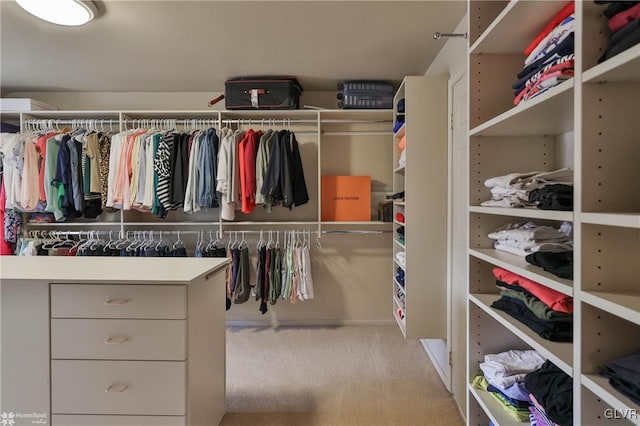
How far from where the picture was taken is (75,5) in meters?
1.73

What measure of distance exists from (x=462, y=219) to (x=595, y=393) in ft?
3.99

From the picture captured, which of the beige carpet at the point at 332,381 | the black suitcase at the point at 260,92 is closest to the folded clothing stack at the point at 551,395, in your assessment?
the beige carpet at the point at 332,381

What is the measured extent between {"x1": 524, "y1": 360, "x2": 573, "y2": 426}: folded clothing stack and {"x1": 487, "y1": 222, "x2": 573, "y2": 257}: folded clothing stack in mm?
382

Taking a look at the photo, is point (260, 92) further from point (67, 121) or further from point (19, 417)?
point (19, 417)

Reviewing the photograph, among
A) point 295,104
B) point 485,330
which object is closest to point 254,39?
point 295,104

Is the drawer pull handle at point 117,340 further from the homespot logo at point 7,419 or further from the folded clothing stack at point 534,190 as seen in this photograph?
the folded clothing stack at point 534,190

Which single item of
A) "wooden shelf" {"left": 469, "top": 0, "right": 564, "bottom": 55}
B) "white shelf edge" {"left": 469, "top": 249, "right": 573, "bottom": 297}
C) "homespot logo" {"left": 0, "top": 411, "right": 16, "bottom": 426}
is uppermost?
"wooden shelf" {"left": 469, "top": 0, "right": 564, "bottom": 55}

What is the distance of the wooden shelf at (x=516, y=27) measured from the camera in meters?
0.97

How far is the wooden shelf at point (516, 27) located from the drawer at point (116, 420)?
1933mm

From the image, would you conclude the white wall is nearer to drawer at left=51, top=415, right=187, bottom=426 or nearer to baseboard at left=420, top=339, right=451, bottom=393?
baseboard at left=420, top=339, right=451, bottom=393

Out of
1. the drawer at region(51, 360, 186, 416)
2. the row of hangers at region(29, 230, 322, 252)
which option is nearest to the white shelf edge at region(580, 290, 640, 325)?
the drawer at region(51, 360, 186, 416)

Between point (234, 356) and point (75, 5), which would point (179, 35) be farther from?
point (234, 356)

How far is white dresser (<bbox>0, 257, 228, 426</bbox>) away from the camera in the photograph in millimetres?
1314

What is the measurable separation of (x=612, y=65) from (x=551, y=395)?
887mm
